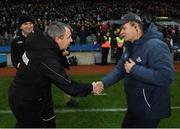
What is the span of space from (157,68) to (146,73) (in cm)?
12

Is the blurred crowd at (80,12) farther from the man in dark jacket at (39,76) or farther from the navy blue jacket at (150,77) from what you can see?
the man in dark jacket at (39,76)

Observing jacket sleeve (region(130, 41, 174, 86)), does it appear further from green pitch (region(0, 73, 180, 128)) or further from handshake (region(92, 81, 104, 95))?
green pitch (region(0, 73, 180, 128))

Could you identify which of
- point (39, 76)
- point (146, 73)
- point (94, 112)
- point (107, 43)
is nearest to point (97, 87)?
point (146, 73)

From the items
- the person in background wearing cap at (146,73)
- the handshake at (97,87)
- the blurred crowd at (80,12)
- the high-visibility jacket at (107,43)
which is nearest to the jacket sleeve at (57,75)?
the handshake at (97,87)

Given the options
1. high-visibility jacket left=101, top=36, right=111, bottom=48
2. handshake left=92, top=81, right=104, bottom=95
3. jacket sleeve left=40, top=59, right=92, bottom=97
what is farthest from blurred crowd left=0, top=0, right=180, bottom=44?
jacket sleeve left=40, top=59, right=92, bottom=97

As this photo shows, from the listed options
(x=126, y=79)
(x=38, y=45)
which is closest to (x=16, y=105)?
(x=38, y=45)

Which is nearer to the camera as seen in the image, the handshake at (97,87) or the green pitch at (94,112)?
the handshake at (97,87)

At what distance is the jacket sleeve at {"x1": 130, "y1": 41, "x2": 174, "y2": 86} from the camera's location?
16.2 feet

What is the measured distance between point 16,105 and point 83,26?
80.2 feet

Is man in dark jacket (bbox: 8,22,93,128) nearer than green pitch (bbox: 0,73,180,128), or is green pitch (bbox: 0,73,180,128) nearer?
man in dark jacket (bbox: 8,22,93,128)

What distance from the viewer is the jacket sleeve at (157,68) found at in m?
4.94

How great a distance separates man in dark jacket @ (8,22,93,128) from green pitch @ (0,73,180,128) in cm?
391

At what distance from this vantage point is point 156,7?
50500 millimetres

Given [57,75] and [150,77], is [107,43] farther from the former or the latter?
[57,75]
